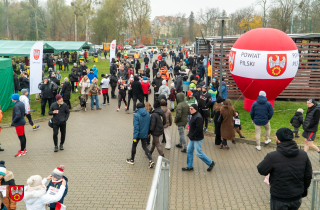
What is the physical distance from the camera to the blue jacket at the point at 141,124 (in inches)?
314

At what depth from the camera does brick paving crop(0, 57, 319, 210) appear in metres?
6.41

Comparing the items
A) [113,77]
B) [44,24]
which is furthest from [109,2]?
[113,77]

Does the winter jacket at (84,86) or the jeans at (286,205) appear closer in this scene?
the jeans at (286,205)

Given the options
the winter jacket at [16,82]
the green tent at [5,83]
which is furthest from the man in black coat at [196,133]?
the winter jacket at [16,82]

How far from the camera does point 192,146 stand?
25.1 feet

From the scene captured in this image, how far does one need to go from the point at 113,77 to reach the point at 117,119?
12.6 feet

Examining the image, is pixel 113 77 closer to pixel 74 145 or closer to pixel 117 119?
pixel 117 119

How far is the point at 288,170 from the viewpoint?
13.5 ft

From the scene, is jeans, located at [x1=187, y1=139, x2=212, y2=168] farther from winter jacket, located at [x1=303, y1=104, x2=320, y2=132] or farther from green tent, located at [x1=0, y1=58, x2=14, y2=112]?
green tent, located at [x1=0, y1=58, x2=14, y2=112]

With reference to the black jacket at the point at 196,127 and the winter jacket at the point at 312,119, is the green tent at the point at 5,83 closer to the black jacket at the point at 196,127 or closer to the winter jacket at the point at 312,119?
the black jacket at the point at 196,127

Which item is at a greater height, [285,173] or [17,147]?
[285,173]

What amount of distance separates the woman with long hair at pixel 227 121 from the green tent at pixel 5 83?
10.8 metres

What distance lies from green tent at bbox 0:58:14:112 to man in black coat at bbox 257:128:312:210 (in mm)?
13540

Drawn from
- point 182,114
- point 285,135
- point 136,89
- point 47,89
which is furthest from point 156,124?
point 47,89
